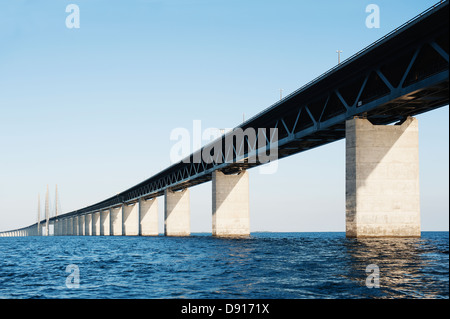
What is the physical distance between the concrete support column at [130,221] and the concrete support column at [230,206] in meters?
62.8

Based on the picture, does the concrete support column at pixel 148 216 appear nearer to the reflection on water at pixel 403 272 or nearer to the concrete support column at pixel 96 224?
the concrete support column at pixel 96 224

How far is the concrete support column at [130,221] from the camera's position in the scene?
12775cm

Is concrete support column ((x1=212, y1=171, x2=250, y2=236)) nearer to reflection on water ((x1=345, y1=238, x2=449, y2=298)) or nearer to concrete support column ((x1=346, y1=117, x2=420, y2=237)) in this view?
concrete support column ((x1=346, y1=117, x2=420, y2=237))

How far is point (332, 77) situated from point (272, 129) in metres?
17.2

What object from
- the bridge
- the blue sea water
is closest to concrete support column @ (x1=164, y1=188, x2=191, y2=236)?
the bridge

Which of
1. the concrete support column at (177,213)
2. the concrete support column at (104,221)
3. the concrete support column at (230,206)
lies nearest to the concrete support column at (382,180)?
the concrete support column at (230,206)

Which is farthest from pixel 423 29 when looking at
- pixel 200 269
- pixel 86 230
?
pixel 86 230

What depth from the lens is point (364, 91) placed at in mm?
37656

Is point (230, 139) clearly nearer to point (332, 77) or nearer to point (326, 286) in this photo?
point (332, 77)

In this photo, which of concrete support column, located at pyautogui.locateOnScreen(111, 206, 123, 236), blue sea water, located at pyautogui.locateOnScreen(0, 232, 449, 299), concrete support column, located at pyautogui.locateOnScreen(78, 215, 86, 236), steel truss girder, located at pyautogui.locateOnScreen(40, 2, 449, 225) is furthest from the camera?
concrete support column, located at pyautogui.locateOnScreen(78, 215, 86, 236)

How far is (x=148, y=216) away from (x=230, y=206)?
52.4 m

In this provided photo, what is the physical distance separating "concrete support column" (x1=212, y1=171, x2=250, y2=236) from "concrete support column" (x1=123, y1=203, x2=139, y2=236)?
206 ft

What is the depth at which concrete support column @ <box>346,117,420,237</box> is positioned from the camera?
34656 mm

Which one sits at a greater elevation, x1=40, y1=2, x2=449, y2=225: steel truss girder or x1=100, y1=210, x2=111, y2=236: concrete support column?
x1=40, y1=2, x2=449, y2=225: steel truss girder
